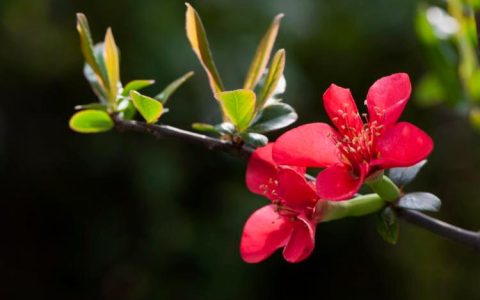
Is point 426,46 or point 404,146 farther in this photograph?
point 426,46

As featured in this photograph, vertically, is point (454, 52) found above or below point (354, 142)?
below

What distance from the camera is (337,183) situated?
491mm

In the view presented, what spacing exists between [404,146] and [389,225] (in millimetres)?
78

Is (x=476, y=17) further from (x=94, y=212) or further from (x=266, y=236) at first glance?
(x=94, y=212)

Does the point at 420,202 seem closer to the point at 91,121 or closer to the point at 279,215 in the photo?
the point at 279,215

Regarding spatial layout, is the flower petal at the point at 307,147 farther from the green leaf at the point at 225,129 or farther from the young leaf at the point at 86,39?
the young leaf at the point at 86,39

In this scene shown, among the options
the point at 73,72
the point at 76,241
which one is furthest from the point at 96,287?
the point at 73,72

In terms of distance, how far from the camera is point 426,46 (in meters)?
0.93

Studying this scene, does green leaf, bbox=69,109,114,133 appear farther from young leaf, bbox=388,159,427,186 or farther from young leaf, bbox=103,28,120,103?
young leaf, bbox=388,159,427,186

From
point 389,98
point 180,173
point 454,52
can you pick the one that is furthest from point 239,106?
point 180,173

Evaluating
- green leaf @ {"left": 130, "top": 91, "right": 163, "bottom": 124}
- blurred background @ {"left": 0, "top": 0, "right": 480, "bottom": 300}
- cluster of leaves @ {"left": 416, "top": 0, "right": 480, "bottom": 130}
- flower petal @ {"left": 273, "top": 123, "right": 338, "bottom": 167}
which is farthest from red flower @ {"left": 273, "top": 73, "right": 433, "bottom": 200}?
blurred background @ {"left": 0, "top": 0, "right": 480, "bottom": 300}

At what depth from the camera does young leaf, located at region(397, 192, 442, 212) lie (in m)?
0.52

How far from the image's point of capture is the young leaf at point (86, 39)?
1.93 ft

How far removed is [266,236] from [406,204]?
11 cm
